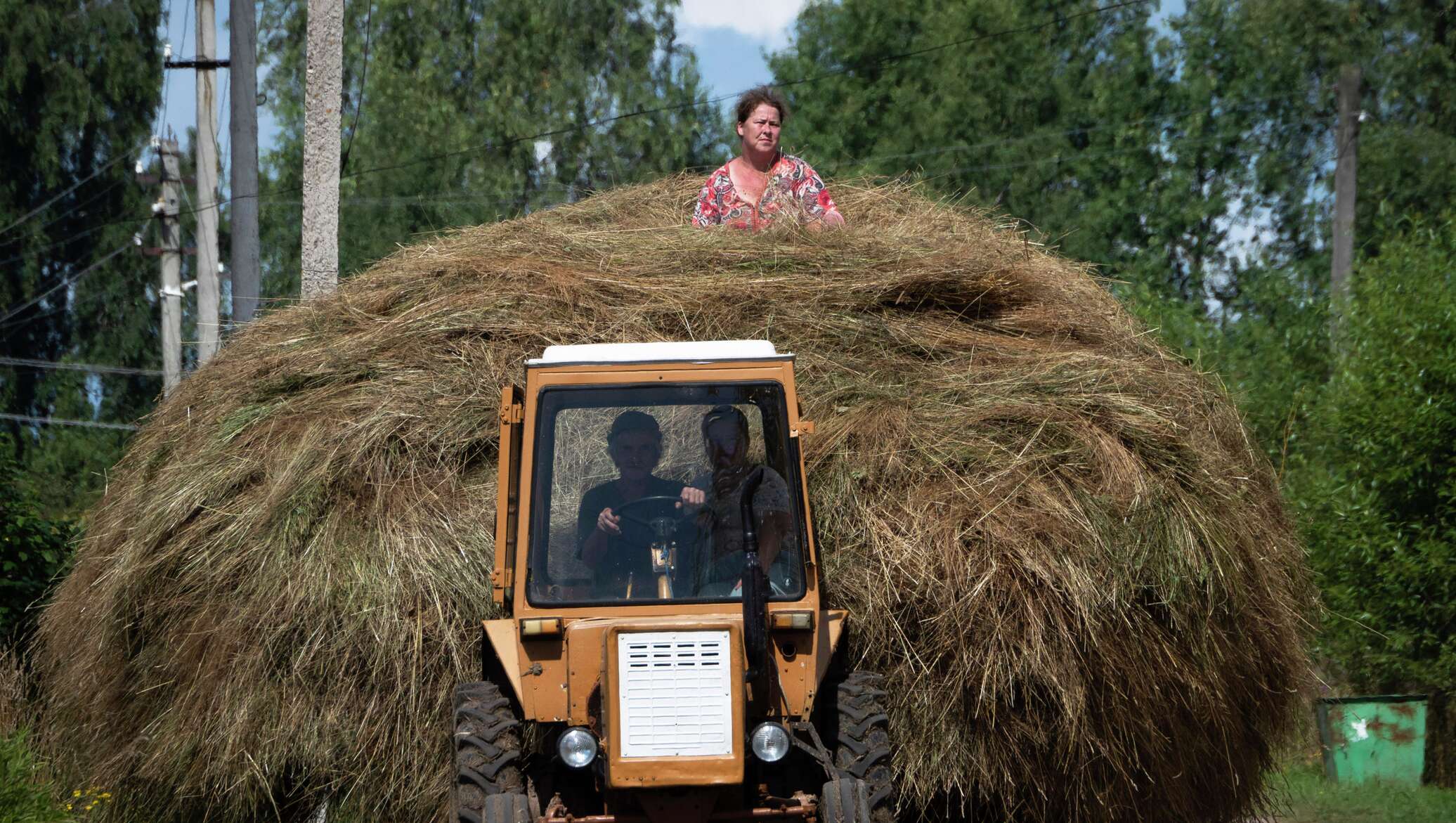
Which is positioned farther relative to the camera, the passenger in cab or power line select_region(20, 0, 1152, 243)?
power line select_region(20, 0, 1152, 243)

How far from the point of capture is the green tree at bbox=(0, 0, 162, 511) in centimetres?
3106

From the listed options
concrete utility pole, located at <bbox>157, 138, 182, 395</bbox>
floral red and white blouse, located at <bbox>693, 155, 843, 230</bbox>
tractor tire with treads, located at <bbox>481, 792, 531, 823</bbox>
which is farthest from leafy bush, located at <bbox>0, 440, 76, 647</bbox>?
concrete utility pole, located at <bbox>157, 138, 182, 395</bbox>

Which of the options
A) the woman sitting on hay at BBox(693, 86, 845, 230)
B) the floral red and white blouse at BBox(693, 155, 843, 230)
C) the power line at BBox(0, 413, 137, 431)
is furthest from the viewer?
the power line at BBox(0, 413, 137, 431)

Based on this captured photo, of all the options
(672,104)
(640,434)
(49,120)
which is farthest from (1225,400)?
(49,120)

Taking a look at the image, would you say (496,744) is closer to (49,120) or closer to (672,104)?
(672,104)

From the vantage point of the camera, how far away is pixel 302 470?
5469 mm

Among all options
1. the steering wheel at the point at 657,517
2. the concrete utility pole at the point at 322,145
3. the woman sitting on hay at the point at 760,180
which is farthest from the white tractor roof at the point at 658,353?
the concrete utility pole at the point at 322,145

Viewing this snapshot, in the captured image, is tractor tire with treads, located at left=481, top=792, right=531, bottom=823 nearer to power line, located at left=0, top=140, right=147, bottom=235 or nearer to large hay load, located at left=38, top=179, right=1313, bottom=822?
large hay load, located at left=38, top=179, right=1313, bottom=822

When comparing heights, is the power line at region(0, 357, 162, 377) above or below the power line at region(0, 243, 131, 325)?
below

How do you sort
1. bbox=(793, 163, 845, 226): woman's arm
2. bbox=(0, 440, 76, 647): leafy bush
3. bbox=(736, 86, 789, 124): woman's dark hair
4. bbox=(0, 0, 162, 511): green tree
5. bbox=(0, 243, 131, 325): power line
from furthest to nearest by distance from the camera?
bbox=(0, 243, 131, 325): power line, bbox=(0, 0, 162, 511): green tree, bbox=(0, 440, 76, 647): leafy bush, bbox=(736, 86, 789, 124): woman's dark hair, bbox=(793, 163, 845, 226): woman's arm

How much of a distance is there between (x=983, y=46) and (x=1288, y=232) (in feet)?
26.3

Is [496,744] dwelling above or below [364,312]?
below

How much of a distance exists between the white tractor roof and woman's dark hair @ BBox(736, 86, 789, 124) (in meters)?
3.53

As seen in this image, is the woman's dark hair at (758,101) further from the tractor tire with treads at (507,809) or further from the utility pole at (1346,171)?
the utility pole at (1346,171)
